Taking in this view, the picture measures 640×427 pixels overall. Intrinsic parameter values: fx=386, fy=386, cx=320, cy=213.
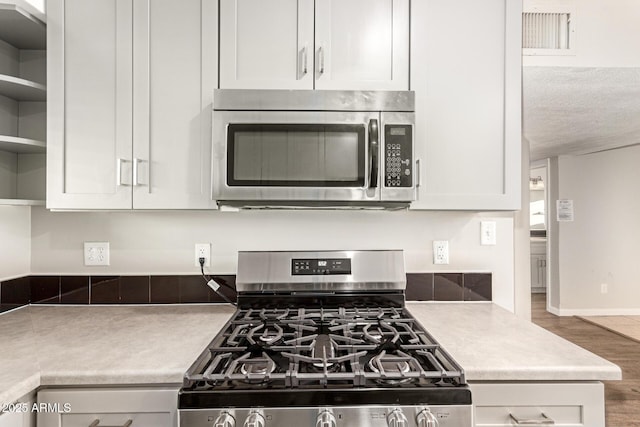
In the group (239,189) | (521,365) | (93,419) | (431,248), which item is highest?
(239,189)

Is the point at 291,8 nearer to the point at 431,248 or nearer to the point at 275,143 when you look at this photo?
the point at 275,143

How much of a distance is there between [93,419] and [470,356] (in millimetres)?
1110

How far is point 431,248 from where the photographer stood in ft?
6.15

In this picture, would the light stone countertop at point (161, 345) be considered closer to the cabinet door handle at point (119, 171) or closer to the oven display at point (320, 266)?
the oven display at point (320, 266)

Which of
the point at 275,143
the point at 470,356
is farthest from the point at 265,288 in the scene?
the point at 470,356

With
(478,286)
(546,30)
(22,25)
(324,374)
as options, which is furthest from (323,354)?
(546,30)

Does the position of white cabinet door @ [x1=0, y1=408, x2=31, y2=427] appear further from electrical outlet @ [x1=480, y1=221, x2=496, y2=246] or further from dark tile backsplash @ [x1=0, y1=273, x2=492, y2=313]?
electrical outlet @ [x1=480, y1=221, x2=496, y2=246]

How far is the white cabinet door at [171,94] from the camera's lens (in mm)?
1517

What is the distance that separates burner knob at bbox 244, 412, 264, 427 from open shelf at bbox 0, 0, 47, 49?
5.44 ft

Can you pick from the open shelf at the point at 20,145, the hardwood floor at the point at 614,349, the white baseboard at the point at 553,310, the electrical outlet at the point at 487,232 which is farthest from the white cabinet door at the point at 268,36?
the white baseboard at the point at 553,310

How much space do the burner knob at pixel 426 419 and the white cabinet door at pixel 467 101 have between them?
782 millimetres

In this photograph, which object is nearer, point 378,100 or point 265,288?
point 378,100

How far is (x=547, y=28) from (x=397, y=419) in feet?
6.55

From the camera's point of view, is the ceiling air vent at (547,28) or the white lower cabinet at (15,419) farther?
the ceiling air vent at (547,28)
